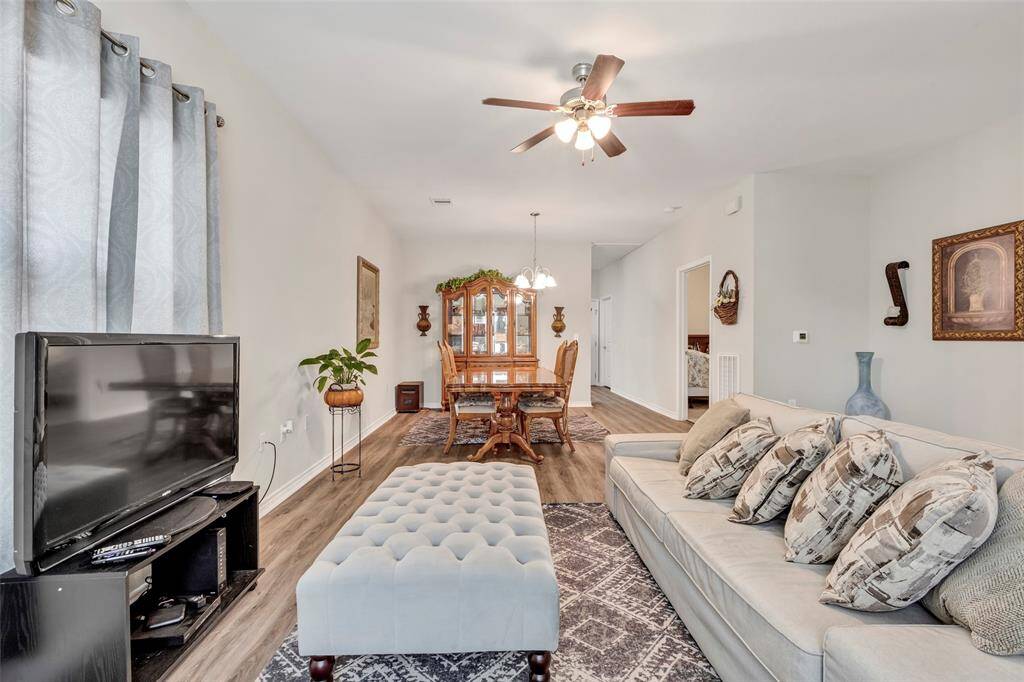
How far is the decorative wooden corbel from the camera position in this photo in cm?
385

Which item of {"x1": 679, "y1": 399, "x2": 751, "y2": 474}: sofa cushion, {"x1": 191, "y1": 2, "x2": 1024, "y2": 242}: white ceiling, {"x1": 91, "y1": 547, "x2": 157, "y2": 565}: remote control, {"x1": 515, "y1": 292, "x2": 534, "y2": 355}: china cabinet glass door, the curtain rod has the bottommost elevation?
{"x1": 91, "y1": 547, "x2": 157, "y2": 565}: remote control

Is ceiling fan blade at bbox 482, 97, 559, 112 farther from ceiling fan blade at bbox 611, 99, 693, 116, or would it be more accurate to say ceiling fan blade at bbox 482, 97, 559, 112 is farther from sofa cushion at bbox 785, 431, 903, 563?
sofa cushion at bbox 785, 431, 903, 563

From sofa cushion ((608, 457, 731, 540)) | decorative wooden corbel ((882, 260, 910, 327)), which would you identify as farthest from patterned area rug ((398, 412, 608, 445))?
decorative wooden corbel ((882, 260, 910, 327))

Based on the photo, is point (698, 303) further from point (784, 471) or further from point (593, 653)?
point (593, 653)

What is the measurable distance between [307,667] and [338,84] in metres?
2.91

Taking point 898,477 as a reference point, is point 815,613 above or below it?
below

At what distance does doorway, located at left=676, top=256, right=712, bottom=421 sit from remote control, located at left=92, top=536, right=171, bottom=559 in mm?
4801

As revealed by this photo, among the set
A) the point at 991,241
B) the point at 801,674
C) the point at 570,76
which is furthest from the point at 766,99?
the point at 801,674

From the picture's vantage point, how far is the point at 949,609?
1.02m

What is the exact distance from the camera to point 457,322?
255 inches

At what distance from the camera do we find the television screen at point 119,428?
1.10 meters

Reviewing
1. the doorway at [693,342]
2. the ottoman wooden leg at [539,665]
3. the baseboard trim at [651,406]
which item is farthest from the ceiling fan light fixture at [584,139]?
the baseboard trim at [651,406]

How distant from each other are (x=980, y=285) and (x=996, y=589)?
3.49 meters

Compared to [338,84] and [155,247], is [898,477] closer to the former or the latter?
[155,247]
